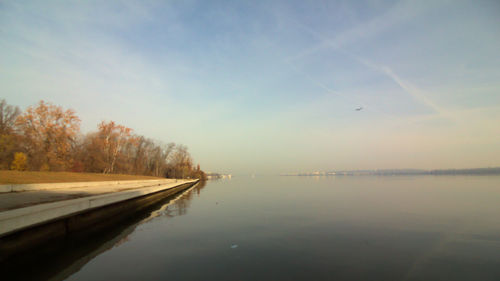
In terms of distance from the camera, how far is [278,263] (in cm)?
621

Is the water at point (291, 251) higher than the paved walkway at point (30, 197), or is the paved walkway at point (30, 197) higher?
the paved walkway at point (30, 197)

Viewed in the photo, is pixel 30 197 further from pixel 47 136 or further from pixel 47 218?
pixel 47 136

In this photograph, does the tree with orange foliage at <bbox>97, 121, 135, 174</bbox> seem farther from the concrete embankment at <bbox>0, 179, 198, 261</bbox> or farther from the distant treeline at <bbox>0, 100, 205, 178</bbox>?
the concrete embankment at <bbox>0, 179, 198, 261</bbox>

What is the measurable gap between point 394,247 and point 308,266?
371 cm

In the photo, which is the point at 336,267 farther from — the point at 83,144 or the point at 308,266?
the point at 83,144

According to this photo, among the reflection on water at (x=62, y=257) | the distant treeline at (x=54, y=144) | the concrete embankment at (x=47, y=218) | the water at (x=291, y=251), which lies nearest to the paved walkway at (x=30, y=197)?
the concrete embankment at (x=47, y=218)

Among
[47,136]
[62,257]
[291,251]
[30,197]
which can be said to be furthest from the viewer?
[47,136]

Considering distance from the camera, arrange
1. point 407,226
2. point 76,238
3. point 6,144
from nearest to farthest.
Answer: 1. point 76,238
2. point 407,226
3. point 6,144

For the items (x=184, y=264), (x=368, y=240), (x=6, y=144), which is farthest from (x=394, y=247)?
(x=6, y=144)

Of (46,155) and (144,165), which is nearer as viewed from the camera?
(46,155)

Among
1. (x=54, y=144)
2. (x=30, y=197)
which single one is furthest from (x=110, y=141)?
(x=30, y=197)

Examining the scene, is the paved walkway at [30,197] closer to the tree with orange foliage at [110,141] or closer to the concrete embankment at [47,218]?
the concrete embankment at [47,218]

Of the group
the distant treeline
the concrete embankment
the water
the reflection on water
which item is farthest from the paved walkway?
the distant treeline

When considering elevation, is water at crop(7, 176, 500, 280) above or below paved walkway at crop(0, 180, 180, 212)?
below
